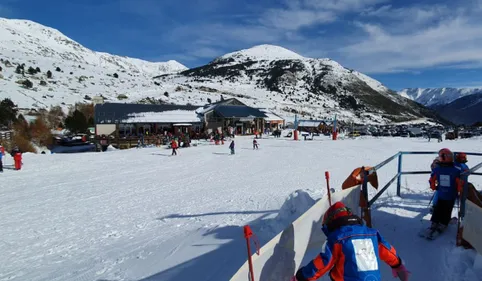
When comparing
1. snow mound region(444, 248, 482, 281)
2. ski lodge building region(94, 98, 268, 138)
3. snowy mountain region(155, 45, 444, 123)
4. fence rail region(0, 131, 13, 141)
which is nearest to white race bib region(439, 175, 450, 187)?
snow mound region(444, 248, 482, 281)

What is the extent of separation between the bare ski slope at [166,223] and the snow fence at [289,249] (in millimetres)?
1216

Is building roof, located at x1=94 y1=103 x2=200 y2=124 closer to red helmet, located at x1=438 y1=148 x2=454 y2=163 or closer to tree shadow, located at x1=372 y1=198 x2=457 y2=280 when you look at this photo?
tree shadow, located at x1=372 y1=198 x2=457 y2=280

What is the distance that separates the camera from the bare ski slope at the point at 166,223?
175 inches

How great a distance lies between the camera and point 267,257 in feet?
9.58

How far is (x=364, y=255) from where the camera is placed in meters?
2.63

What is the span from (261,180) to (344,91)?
164 meters

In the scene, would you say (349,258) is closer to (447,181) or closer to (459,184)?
(459,184)

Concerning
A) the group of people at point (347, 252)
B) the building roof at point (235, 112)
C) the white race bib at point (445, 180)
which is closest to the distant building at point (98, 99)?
the building roof at point (235, 112)

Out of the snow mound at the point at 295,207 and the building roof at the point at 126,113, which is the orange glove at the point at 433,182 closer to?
the snow mound at the point at 295,207

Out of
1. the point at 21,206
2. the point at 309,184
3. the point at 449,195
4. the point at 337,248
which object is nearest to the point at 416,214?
the point at 449,195

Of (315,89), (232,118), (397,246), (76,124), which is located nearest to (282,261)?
(397,246)

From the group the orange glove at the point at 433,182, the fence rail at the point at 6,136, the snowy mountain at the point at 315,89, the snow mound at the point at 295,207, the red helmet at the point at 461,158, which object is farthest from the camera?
Answer: the snowy mountain at the point at 315,89

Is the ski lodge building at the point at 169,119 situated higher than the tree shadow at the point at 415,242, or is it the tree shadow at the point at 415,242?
the ski lodge building at the point at 169,119

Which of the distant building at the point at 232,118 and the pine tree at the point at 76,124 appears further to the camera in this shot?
the pine tree at the point at 76,124
